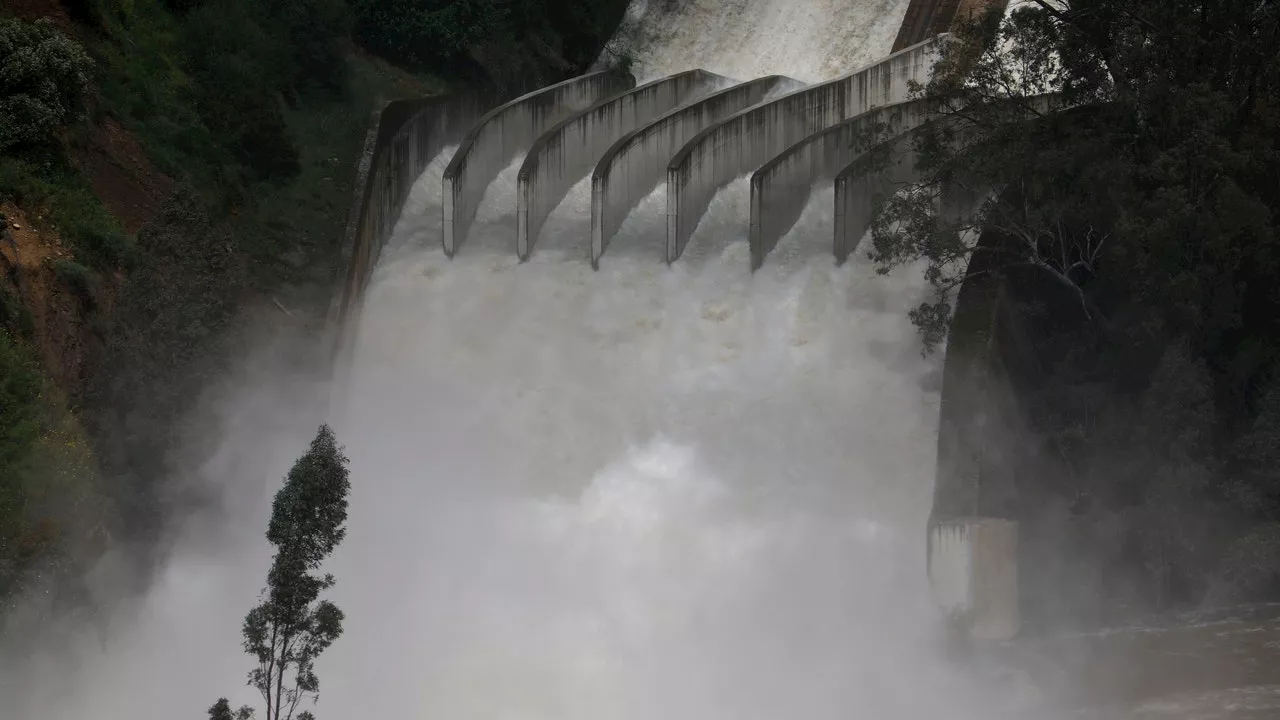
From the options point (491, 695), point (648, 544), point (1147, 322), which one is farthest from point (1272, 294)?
point (491, 695)

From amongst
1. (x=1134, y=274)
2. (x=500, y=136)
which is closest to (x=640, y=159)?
(x=500, y=136)

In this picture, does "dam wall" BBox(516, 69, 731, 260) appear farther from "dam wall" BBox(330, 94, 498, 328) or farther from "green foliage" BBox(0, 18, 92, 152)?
"green foliage" BBox(0, 18, 92, 152)

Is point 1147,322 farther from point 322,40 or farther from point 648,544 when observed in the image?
point 322,40

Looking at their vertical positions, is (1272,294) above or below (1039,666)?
above

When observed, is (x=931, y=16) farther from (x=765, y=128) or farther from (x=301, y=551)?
(x=301, y=551)

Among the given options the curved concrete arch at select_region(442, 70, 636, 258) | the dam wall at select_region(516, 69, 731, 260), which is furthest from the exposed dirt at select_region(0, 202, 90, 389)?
the dam wall at select_region(516, 69, 731, 260)

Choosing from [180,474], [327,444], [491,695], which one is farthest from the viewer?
[180,474]
